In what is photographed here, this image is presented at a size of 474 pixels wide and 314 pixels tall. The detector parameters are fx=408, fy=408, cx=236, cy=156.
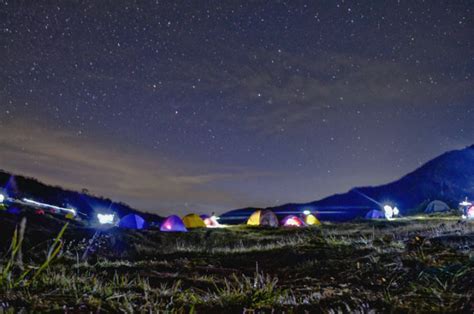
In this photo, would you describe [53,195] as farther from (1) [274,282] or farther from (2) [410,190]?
(2) [410,190]

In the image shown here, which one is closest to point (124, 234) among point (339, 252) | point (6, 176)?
point (339, 252)

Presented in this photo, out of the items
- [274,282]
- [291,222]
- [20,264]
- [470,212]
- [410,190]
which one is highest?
[410,190]

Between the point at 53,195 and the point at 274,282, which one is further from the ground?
the point at 53,195

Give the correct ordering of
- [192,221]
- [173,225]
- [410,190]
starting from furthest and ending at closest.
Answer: [410,190], [192,221], [173,225]

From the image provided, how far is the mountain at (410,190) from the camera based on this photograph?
127500 mm

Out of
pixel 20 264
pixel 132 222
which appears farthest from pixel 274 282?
pixel 132 222

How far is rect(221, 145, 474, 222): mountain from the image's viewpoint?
418 feet

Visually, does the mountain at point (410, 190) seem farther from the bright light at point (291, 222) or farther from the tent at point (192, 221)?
the tent at point (192, 221)

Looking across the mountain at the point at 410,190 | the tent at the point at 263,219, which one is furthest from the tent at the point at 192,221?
the mountain at the point at 410,190

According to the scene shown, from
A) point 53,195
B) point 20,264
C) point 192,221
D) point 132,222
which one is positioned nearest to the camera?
point 20,264

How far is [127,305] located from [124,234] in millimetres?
15044

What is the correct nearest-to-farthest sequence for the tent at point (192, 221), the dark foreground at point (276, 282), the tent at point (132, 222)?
the dark foreground at point (276, 282)
the tent at point (132, 222)
the tent at point (192, 221)

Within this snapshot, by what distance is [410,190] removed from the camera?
463 ft

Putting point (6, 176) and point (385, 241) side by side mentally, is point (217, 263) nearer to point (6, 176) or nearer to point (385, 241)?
point (385, 241)
